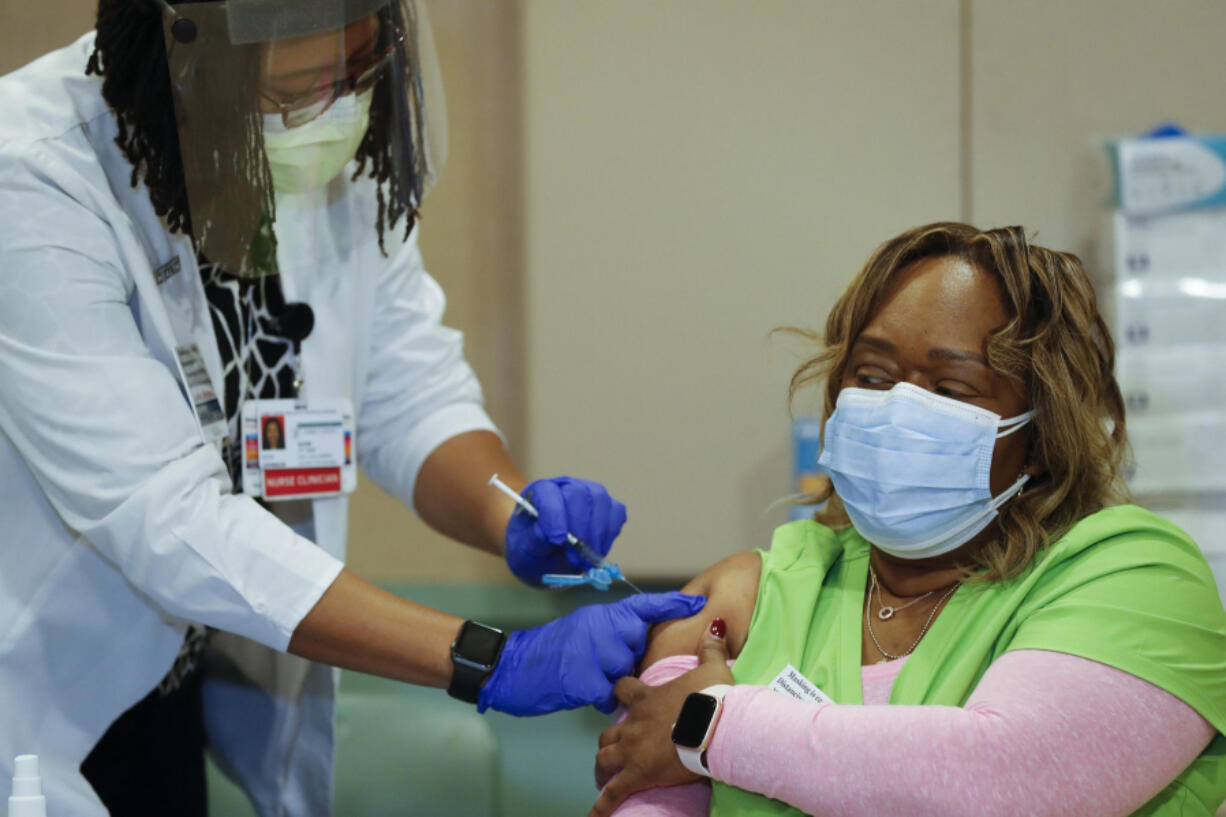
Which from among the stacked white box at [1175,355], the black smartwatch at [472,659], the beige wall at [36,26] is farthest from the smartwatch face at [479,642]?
the beige wall at [36,26]

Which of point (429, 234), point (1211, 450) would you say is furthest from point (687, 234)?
point (1211, 450)

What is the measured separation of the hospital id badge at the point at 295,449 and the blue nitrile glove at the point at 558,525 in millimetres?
302

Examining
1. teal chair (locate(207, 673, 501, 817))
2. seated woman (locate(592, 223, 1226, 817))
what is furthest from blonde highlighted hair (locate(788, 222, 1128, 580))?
teal chair (locate(207, 673, 501, 817))

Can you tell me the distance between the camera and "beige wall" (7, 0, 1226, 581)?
2.99 m

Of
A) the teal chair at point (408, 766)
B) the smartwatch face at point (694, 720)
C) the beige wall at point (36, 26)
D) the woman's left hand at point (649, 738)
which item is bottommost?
the teal chair at point (408, 766)

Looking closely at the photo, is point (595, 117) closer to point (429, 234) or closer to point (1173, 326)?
point (429, 234)

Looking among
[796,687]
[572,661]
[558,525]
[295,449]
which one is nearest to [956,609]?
[796,687]

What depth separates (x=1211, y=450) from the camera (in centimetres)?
268

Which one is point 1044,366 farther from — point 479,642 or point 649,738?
point 479,642

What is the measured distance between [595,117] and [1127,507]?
6.77 ft

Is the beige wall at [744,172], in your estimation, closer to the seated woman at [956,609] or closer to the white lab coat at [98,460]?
the white lab coat at [98,460]

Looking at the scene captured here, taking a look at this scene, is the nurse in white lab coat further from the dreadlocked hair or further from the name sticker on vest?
the name sticker on vest

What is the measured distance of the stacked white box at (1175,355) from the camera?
2.64 meters

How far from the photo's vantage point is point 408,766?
6.98 feet
